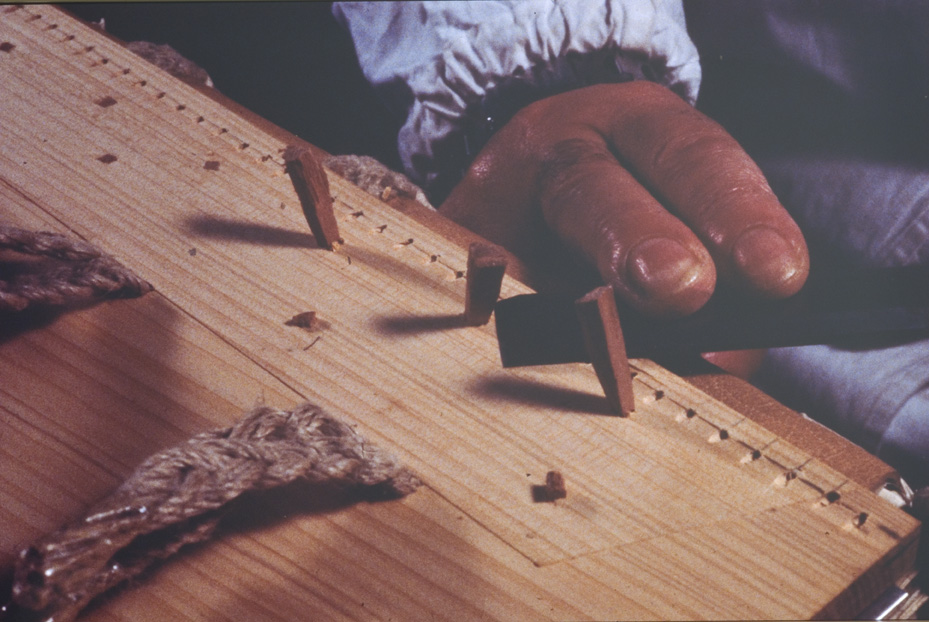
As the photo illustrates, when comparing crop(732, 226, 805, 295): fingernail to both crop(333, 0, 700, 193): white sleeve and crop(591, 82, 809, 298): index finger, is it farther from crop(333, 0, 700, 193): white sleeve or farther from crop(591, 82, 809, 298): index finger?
crop(333, 0, 700, 193): white sleeve

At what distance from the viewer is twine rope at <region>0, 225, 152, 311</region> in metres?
0.38

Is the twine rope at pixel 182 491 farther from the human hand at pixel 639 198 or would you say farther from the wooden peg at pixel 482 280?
the human hand at pixel 639 198

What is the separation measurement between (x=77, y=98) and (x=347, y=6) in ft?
1.17

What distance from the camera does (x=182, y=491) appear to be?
0.29 m

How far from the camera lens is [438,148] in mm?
694

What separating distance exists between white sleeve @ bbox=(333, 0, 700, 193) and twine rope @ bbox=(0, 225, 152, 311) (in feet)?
1.19

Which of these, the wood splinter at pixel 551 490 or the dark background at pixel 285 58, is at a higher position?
the dark background at pixel 285 58

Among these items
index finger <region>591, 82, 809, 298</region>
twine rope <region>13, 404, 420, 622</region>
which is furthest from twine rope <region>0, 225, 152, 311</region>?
index finger <region>591, 82, 809, 298</region>

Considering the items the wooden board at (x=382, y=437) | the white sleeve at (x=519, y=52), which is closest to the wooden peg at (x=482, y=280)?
the wooden board at (x=382, y=437)

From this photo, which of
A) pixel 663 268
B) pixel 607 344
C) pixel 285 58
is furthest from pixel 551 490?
pixel 285 58

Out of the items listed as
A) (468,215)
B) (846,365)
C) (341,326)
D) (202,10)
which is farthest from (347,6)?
(846,365)

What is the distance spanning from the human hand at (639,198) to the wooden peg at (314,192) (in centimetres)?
19

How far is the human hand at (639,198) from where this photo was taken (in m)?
0.45

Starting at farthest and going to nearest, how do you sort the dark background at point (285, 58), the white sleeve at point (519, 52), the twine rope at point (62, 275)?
1. the dark background at point (285, 58)
2. the white sleeve at point (519, 52)
3. the twine rope at point (62, 275)
